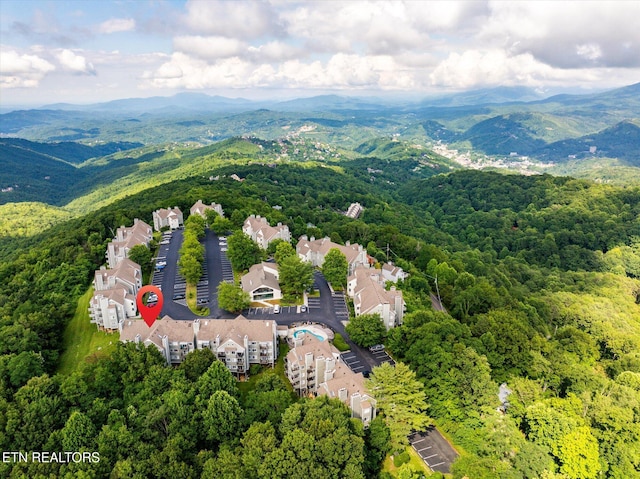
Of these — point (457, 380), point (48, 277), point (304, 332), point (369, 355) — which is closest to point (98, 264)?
point (48, 277)

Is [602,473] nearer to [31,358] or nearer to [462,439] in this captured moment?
[462,439]

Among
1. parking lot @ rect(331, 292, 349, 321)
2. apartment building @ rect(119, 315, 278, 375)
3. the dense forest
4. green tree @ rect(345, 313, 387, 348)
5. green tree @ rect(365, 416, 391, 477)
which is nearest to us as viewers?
the dense forest

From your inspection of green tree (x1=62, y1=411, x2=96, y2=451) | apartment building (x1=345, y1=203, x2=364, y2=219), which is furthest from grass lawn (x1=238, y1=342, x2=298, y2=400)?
apartment building (x1=345, y1=203, x2=364, y2=219)

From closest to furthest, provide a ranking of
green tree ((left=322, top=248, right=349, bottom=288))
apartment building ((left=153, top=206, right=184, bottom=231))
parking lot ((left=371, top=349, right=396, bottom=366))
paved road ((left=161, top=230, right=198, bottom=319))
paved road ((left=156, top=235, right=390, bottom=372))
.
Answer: parking lot ((left=371, top=349, right=396, bottom=366))
paved road ((left=156, top=235, right=390, bottom=372))
paved road ((left=161, top=230, right=198, bottom=319))
green tree ((left=322, top=248, right=349, bottom=288))
apartment building ((left=153, top=206, right=184, bottom=231))

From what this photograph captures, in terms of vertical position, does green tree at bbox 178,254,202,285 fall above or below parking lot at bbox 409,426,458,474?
above

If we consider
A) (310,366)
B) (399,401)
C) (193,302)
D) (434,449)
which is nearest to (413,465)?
(434,449)

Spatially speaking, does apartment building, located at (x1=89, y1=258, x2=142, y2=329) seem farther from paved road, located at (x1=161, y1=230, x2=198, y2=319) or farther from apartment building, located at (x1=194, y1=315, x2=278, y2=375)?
apartment building, located at (x1=194, y1=315, x2=278, y2=375)

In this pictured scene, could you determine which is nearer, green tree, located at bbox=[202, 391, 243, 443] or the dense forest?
the dense forest
